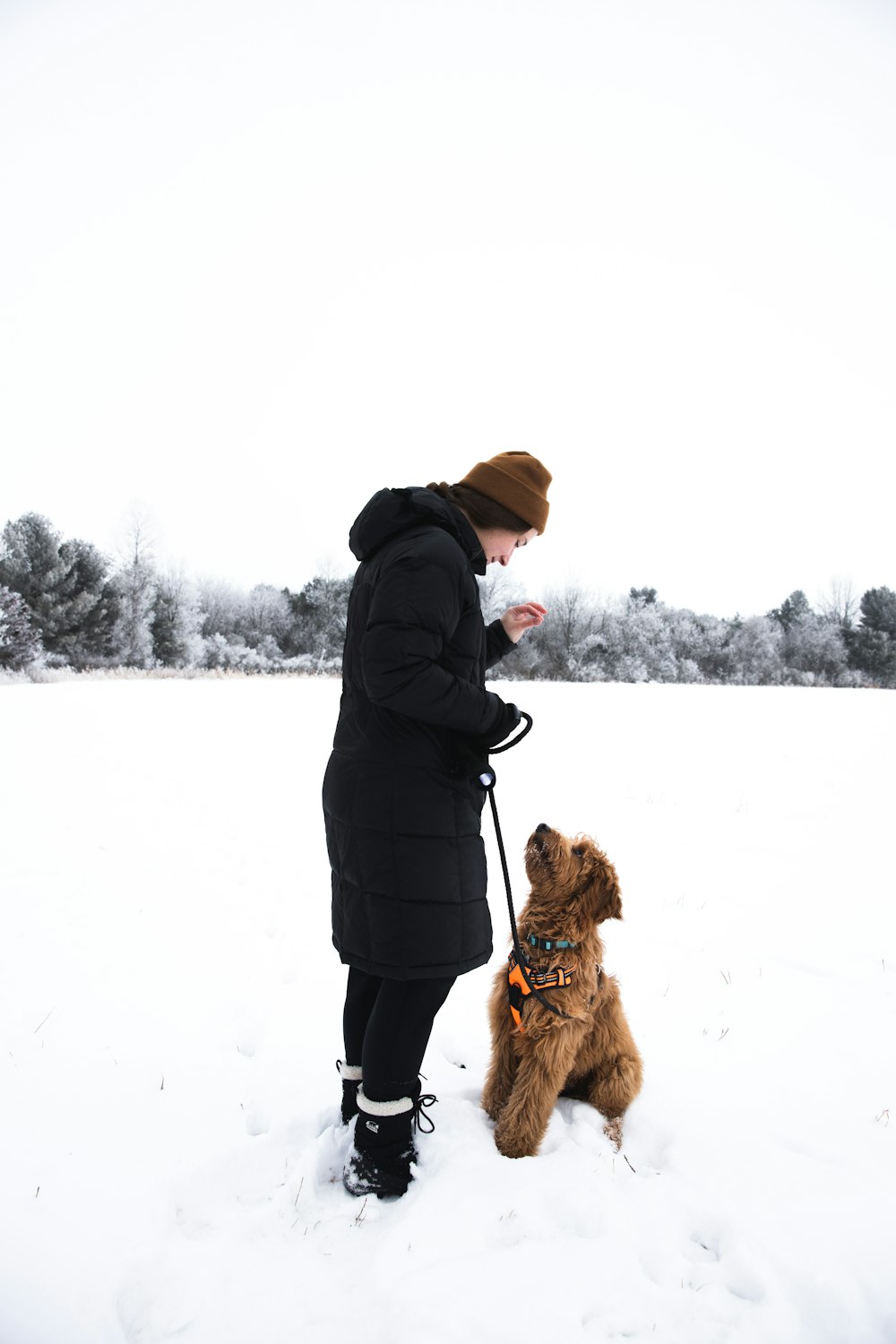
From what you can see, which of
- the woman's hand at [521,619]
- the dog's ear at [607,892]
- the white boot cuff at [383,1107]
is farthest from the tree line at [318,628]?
the white boot cuff at [383,1107]

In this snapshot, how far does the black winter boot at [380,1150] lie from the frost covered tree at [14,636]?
80.3 feet

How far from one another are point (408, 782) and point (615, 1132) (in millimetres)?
1635

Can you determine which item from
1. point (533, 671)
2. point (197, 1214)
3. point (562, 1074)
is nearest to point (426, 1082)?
point (562, 1074)

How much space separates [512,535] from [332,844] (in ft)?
3.82

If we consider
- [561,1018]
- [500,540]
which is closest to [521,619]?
[500,540]

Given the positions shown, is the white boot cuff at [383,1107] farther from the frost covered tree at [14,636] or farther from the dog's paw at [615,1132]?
the frost covered tree at [14,636]

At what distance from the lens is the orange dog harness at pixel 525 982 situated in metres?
2.29

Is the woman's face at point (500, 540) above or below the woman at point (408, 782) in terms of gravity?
above

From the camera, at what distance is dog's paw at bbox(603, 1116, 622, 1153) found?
Answer: 7.70 feet

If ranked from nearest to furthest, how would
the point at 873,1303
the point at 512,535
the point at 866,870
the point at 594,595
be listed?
the point at 873,1303 < the point at 512,535 < the point at 866,870 < the point at 594,595

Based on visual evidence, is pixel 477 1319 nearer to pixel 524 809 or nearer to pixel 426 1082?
pixel 426 1082

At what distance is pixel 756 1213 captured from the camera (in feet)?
6.59

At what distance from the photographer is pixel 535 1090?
2.25 metres

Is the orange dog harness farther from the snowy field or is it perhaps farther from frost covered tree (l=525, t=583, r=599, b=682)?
frost covered tree (l=525, t=583, r=599, b=682)
